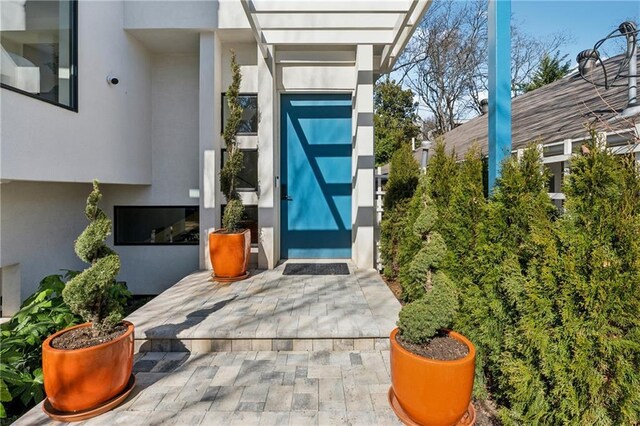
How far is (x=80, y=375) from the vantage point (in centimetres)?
193

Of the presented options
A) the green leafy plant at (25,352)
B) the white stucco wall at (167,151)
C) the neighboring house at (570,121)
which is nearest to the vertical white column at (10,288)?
the green leafy plant at (25,352)

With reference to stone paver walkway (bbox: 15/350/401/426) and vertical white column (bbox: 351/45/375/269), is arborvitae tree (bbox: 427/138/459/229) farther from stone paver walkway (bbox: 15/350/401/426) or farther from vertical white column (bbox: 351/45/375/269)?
vertical white column (bbox: 351/45/375/269)

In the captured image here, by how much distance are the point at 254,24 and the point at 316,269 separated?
340 centimetres

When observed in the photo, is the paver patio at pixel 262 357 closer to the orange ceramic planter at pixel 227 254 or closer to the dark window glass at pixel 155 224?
the orange ceramic planter at pixel 227 254

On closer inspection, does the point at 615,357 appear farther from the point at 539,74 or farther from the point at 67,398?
the point at 539,74

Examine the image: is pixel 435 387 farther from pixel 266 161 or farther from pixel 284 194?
pixel 284 194

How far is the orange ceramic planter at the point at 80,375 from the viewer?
1.92 m

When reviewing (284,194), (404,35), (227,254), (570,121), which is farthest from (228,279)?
(570,121)

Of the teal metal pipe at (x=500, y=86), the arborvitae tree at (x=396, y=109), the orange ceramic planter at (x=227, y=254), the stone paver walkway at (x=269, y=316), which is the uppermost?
the arborvitae tree at (x=396, y=109)

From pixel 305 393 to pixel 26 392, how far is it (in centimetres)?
205

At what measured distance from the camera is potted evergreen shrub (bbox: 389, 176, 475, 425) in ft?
5.81

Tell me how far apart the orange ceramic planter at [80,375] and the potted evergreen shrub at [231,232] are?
226 centimetres

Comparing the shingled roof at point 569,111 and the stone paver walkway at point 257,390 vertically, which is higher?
the shingled roof at point 569,111


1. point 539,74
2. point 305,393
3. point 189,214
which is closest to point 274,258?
point 189,214
